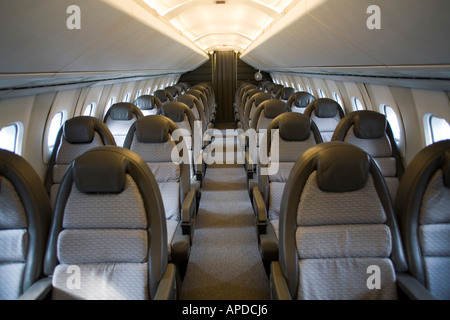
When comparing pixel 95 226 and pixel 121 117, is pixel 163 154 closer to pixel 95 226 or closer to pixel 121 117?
pixel 95 226

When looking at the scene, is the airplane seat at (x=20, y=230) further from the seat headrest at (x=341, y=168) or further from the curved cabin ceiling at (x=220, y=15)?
the curved cabin ceiling at (x=220, y=15)

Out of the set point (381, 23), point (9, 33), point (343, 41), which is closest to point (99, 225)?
point (9, 33)

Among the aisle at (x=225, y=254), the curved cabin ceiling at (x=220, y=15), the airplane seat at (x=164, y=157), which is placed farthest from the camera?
the curved cabin ceiling at (x=220, y=15)

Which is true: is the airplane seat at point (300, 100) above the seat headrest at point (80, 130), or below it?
above

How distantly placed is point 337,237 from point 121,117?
13.7ft

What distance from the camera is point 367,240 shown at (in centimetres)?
212

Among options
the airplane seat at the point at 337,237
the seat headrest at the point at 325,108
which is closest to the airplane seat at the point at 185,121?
the seat headrest at the point at 325,108

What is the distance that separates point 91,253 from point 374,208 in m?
1.80

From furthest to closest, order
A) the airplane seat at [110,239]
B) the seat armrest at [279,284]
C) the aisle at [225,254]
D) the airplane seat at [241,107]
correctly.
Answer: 1. the airplane seat at [241,107]
2. the aisle at [225,254]
3. the airplane seat at [110,239]
4. the seat armrest at [279,284]

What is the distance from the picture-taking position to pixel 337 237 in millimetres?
2121

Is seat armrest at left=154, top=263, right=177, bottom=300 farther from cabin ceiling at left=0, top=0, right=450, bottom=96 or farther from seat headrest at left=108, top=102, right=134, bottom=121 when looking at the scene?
seat headrest at left=108, top=102, right=134, bottom=121

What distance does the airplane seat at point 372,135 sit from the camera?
3771 millimetres

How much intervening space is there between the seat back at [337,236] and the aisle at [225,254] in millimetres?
1233
